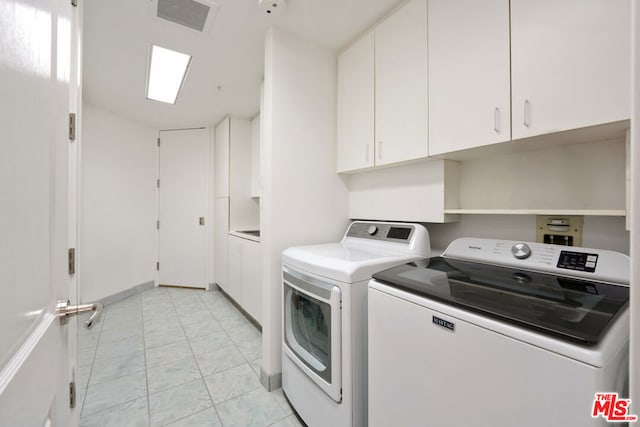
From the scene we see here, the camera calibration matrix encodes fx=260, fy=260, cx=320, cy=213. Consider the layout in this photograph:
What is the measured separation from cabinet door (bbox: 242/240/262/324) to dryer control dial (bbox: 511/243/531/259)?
1929 mm

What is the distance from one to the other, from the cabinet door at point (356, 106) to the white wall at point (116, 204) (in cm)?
306

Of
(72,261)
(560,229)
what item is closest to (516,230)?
(560,229)

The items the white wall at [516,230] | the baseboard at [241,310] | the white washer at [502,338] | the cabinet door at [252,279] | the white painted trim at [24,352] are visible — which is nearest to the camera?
the white painted trim at [24,352]

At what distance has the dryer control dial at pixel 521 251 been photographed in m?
1.15

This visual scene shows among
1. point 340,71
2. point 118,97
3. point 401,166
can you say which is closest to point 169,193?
point 118,97

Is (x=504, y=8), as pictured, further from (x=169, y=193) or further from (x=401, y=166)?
(x=169, y=193)

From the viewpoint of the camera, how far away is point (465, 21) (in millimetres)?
1245

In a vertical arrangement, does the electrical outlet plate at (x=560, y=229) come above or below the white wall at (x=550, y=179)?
below

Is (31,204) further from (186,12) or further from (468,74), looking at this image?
(186,12)

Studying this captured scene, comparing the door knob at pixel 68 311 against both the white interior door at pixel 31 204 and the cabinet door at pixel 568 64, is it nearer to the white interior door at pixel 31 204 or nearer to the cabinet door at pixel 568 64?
the white interior door at pixel 31 204

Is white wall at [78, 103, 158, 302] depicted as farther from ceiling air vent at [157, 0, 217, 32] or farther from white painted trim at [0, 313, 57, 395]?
white painted trim at [0, 313, 57, 395]

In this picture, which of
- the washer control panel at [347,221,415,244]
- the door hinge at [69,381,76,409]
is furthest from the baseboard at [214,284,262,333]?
the door hinge at [69,381,76,409]

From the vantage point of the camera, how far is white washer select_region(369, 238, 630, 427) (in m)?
0.60

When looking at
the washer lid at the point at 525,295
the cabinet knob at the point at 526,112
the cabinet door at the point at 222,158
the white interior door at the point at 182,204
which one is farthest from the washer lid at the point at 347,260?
the white interior door at the point at 182,204
